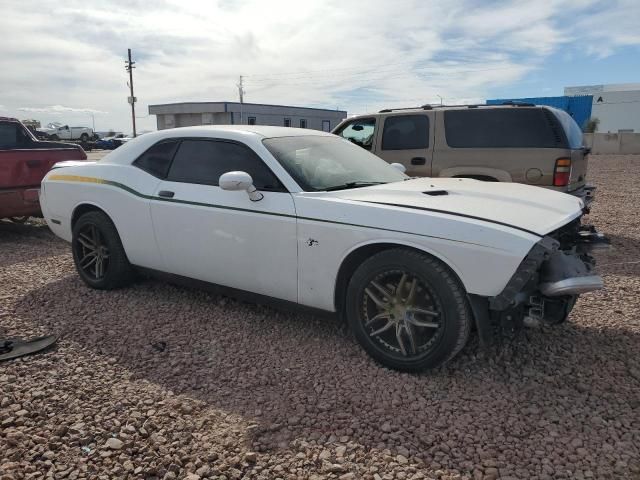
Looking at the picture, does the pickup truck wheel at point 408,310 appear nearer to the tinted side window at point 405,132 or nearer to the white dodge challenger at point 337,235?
the white dodge challenger at point 337,235

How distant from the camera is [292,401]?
2.99 metres

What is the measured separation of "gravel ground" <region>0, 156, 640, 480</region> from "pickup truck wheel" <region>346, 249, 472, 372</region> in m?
0.16

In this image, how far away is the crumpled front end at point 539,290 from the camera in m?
2.79

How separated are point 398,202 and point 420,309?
681 mm

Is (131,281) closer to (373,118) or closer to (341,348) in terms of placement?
(341,348)

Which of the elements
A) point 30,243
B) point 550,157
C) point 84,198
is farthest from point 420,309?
point 30,243

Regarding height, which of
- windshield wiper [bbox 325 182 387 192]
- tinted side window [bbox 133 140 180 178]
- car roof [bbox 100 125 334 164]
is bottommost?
windshield wiper [bbox 325 182 387 192]

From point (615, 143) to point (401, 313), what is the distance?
32.6 meters

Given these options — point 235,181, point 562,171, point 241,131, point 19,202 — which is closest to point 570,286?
point 235,181

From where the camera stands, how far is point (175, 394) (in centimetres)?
308

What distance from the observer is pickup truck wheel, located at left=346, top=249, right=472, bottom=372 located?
9.77ft

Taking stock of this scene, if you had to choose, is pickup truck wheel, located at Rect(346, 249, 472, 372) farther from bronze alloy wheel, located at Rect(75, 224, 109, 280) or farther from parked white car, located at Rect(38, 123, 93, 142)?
parked white car, located at Rect(38, 123, 93, 142)

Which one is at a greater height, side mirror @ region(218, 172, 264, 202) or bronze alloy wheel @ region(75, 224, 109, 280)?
side mirror @ region(218, 172, 264, 202)

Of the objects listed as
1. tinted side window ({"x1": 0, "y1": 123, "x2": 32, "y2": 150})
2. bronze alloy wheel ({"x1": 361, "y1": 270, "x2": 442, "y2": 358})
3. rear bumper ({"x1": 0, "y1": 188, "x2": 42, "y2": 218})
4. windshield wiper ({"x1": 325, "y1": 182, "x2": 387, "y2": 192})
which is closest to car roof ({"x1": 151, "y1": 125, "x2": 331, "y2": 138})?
windshield wiper ({"x1": 325, "y1": 182, "x2": 387, "y2": 192})
